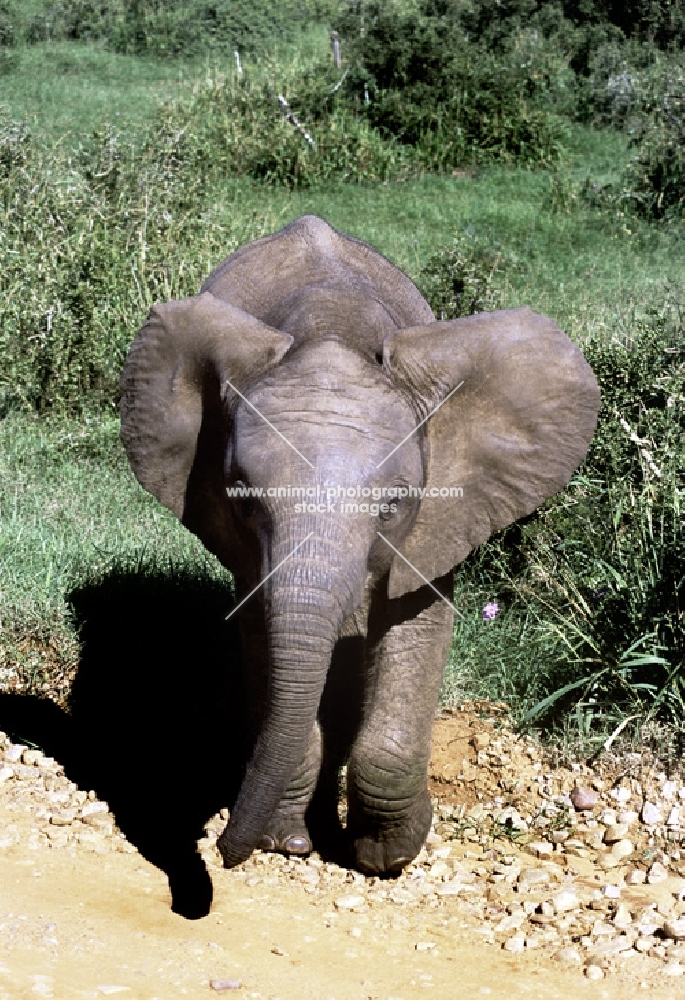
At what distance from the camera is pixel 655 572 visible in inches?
230

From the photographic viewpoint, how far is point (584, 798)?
5.31 m

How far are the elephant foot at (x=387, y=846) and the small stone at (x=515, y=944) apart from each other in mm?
565

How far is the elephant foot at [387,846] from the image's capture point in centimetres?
478

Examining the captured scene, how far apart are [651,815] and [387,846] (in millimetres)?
1051

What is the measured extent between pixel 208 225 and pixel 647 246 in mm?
4366

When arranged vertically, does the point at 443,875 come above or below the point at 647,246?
above

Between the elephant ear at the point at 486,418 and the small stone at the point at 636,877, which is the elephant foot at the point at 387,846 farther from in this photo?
the elephant ear at the point at 486,418

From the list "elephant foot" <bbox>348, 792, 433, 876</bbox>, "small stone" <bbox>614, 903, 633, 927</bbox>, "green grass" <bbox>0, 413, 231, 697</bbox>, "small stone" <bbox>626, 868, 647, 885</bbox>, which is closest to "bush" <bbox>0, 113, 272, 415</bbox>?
"green grass" <bbox>0, 413, 231, 697</bbox>

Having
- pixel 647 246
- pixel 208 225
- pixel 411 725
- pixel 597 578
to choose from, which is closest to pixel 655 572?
pixel 597 578

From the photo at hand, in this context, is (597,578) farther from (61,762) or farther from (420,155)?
(420,155)

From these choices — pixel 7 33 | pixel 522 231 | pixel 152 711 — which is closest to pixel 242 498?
pixel 152 711

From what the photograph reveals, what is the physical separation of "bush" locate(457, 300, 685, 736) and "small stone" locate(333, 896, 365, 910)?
1.32 metres

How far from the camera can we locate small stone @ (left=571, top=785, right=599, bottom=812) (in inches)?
208

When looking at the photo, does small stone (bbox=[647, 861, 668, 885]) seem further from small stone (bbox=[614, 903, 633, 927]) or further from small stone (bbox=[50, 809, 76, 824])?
small stone (bbox=[50, 809, 76, 824])
